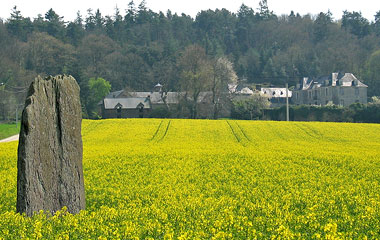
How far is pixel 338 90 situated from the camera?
101438mm

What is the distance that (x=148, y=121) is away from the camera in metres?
54.5

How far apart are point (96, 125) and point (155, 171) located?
3138cm

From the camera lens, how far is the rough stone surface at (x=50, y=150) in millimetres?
11781

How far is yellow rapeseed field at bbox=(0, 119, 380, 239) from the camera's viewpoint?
9336mm

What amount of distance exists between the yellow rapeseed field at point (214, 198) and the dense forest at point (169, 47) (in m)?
63.2

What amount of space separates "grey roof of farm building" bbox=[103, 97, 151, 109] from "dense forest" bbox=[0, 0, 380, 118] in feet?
13.1

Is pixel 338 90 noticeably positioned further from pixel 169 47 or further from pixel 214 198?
A: pixel 214 198

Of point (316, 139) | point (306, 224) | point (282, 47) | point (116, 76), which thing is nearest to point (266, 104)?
point (116, 76)

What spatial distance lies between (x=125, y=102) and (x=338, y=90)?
144 feet

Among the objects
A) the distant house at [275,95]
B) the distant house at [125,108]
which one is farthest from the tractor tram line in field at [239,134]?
the distant house at [275,95]

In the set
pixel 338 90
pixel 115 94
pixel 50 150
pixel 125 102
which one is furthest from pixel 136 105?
pixel 50 150

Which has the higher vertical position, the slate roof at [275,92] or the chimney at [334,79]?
the chimney at [334,79]

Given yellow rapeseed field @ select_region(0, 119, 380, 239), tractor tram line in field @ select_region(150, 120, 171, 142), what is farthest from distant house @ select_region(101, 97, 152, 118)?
yellow rapeseed field @ select_region(0, 119, 380, 239)

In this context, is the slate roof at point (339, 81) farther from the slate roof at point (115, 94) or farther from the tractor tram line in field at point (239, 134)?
the tractor tram line in field at point (239, 134)
